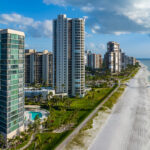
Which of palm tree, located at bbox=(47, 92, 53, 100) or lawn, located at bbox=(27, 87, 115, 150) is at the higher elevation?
palm tree, located at bbox=(47, 92, 53, 100)

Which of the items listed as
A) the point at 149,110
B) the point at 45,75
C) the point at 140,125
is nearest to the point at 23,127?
the point at 140,125

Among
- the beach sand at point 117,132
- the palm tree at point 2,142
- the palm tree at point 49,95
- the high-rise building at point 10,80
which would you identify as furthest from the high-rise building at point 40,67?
the palm tree at point 2,142

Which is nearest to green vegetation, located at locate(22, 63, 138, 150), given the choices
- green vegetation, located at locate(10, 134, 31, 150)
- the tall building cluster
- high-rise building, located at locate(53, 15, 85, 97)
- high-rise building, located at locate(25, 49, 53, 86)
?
green vegetation, located at locate(10, 134, 31, 150)

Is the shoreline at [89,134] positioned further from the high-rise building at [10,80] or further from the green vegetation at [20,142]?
the high-rise building at [10,80]

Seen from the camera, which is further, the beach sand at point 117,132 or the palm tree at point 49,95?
the palm tree at point 49,95

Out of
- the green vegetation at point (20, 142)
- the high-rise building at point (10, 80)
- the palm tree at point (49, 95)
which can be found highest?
the high-rise building at point (10, 80)

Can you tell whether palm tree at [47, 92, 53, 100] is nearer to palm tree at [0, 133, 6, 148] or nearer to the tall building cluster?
the tall building cluster
